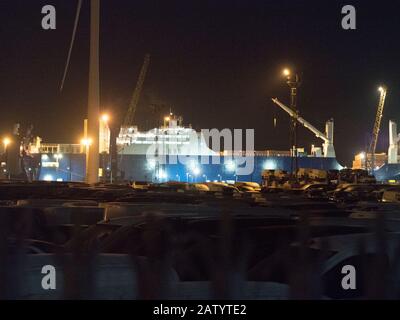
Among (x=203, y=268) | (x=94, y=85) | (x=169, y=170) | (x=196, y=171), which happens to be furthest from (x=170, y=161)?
(x=203, y=268)

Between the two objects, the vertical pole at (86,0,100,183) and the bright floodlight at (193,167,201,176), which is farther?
the bright floodlight at (193,167,201,176)

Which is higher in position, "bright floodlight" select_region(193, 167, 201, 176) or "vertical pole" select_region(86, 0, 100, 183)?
"vertical pole" select_region(86, 0, 100, 183)

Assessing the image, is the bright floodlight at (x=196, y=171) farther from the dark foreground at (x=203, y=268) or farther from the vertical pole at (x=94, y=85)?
the dark foreground at (x=203, y=268)

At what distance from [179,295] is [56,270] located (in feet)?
3.38

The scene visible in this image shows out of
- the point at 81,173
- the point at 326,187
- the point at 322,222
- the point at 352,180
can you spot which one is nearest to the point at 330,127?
the point at 81,173

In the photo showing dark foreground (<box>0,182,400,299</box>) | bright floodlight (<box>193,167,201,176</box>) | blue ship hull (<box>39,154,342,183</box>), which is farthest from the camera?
blue ship hull (<box>39,154,342,183</box>)

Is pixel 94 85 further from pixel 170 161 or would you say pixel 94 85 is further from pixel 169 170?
pixel 170 161

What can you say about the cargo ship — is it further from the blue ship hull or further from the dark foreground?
the dark foreground

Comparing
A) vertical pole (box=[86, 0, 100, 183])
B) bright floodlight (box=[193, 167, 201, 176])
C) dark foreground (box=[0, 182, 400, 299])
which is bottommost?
dark foreground (box=[0, 182, 400, 299])

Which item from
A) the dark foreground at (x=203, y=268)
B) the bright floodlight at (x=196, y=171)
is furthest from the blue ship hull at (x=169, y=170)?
the dark foreground at (x=203, y=268)

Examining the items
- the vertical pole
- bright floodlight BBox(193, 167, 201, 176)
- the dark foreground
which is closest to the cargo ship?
bright floodlight BBox(193, 167, 201, 176)

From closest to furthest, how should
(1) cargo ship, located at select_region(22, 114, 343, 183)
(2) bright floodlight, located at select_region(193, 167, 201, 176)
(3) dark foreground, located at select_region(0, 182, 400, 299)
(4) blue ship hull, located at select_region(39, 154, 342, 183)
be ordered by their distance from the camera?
(3) dark foreground, located at select_region(0, 182, 400, 299)
(2) bright floodlight, located at select_region(193, 167, 201, 176)
(1) cargo ship, located at select_region(22, 114, 343, 183)
(4) blue ship hull, located at select_region(39, 154, 342, 183)

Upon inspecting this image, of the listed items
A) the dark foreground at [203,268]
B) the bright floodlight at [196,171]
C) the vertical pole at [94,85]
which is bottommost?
the dark foreground at [203,268]

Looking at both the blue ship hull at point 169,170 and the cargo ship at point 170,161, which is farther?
the blue ship hull at point 169,170
